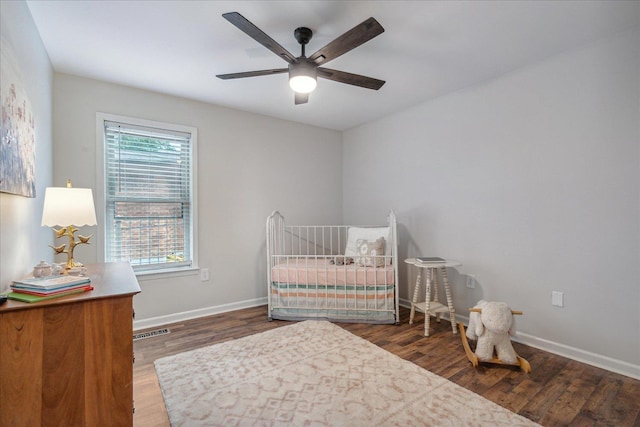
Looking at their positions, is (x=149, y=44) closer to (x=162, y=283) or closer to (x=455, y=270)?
(x=162, y=283)

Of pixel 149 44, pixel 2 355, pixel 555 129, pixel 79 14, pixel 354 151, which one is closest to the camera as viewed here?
pixel 2 355

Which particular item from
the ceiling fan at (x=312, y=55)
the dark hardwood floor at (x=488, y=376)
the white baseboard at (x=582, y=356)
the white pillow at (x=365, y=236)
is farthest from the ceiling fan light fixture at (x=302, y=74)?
the white baseboard at (x=582, y=356)

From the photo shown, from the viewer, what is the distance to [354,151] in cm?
426

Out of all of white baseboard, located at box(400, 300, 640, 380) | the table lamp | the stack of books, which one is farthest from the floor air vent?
white baseboard, located at box(400, 300, 640, 380)

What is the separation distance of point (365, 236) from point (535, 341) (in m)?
1.82

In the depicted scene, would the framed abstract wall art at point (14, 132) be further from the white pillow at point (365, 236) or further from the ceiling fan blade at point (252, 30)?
the white pillow at point (365, 236)

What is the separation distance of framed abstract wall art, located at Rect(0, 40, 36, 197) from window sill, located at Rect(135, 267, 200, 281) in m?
1.37

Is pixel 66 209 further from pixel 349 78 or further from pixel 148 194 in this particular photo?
pixel 349 78

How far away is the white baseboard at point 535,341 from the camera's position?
2031mm

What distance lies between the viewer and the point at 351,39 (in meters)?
1.64

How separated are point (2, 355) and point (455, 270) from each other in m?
3.23

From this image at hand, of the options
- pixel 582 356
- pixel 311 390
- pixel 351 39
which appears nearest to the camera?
pixel 351 39

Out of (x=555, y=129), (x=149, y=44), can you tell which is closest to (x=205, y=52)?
(x=149, y=44)

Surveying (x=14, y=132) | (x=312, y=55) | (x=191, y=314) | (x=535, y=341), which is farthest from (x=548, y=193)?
(x=191, y=314)
